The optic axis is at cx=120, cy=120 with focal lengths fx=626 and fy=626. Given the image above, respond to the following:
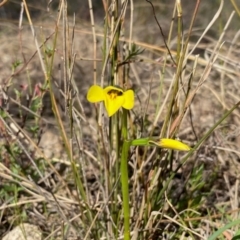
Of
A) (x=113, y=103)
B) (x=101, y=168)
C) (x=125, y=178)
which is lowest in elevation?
(x=101, y=168)

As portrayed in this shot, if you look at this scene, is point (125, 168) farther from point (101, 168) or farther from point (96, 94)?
point (101, 168)

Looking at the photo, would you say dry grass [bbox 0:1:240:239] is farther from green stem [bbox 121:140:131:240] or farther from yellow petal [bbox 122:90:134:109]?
yellow petal [bbox 122:90:134:109]

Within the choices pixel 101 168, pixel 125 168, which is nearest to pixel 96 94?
pixel 125 168

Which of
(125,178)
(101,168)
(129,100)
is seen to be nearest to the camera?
(129,100)

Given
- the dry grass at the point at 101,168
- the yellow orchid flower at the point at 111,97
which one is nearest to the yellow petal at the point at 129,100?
the yellow orchid flower at the point at 111,97

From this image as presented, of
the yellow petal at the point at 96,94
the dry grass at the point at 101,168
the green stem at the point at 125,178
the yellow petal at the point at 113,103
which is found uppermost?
the yellow petal at the point at 96,94

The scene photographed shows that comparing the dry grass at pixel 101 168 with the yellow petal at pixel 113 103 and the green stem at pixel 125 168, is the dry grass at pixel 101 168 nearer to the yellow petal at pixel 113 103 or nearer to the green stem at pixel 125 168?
the green stem at pixel 125 168

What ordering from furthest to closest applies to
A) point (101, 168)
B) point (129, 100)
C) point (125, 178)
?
point (101, 168) < point (125, 178) < point (129, 100)

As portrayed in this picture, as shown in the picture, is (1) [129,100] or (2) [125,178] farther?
(2) [125,178]

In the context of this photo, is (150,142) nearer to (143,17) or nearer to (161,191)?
(161,191)
